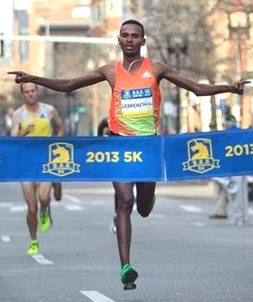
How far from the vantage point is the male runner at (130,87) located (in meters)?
9.95

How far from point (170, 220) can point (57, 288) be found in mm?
13368

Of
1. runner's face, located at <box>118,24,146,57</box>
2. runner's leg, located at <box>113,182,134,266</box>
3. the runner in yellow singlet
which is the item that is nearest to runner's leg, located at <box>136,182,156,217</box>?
runner's leg, located at <box>113,182,134,266</box>

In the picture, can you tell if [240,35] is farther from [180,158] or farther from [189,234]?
[180,158]

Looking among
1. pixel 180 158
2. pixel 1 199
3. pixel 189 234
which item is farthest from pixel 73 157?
pixel 1 199

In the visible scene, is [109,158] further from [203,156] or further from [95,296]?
[95,296]

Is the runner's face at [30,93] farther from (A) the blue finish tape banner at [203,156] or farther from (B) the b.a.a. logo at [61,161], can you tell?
(A) the blue finish tape banner at [203,156]

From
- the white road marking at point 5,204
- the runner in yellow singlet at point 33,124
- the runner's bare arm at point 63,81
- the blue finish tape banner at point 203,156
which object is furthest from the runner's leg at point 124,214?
the white road marking at point 5,204

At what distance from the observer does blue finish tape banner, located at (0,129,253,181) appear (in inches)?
404

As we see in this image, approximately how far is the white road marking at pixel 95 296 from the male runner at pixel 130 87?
61 centimetres

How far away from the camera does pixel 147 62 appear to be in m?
10.1

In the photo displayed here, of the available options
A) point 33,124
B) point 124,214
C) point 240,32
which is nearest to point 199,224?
point 33,124

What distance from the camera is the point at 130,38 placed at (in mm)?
9938

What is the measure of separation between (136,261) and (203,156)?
4030 millimetres

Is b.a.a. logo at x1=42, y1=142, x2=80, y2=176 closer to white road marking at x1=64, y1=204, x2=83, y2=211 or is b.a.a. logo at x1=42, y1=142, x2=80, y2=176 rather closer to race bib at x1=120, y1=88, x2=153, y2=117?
race bib at x1=120, y1=88, x2=153, y2=117
